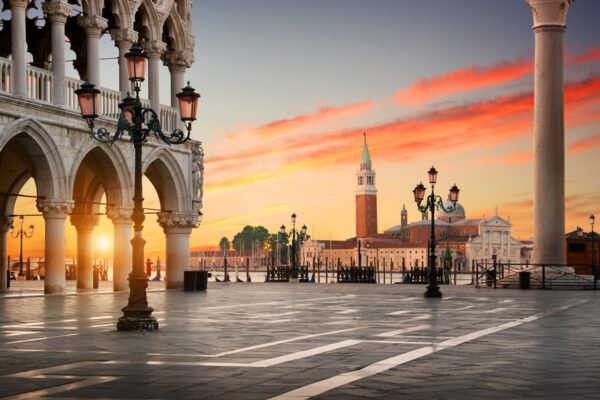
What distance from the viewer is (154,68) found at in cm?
3478

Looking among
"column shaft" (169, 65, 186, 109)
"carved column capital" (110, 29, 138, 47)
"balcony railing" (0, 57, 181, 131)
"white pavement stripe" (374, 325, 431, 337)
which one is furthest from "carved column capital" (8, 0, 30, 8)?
"white pavement stripe" (374, 325, 431, 337)

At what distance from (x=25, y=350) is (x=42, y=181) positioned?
17471 mm

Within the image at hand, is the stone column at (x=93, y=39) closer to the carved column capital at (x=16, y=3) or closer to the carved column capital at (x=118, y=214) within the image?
the carved column capital at (x=16, y=3)

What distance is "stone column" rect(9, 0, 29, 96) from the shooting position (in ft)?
90.9

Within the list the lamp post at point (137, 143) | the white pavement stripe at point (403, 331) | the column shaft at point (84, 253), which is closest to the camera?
the white pavement stripe at point (403, 331)

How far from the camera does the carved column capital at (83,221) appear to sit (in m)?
36.7

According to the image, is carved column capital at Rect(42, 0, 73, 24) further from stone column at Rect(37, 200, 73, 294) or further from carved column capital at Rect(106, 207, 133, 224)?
carved column capital at Rect(106, 207, 133, 224)

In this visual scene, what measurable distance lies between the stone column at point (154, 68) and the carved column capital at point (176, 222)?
397 centimetres

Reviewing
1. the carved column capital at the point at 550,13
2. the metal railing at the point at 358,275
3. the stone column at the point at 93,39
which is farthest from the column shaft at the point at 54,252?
the metal railing at the point at 358,275

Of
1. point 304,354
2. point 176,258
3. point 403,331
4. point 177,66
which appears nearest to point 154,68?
point 177,66

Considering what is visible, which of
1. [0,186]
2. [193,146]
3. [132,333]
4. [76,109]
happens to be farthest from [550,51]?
[132,333]

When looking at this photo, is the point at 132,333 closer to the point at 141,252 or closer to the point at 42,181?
the point at 141,252

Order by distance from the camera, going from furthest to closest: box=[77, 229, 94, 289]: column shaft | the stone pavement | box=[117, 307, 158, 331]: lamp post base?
1. box=[77, 229, 94, 289]: column shaft
2. box=[117, 307, 158, 331]: lamp post base
3. the stone pavement

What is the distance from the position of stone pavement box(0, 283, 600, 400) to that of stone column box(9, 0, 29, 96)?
936 centimetres
